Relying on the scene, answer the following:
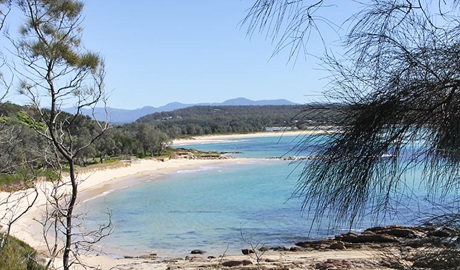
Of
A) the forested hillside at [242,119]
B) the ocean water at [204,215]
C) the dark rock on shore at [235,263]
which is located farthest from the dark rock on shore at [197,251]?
the forested hillside at [242,119]

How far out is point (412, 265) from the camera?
1.22 metres

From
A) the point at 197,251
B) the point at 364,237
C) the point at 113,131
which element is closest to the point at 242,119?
the point at 113,131

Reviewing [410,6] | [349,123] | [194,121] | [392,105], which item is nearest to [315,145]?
[349,123]

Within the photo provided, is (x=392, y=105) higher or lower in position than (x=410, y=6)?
lower

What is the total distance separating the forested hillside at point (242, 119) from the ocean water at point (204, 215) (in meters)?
3.83

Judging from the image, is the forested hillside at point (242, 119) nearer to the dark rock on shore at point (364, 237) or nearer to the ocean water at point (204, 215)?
the ocean water at point (204, 215)

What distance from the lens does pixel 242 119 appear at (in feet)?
317

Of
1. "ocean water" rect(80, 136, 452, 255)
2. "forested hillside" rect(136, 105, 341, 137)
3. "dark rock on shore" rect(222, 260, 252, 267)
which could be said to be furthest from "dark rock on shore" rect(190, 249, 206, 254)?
"forested hillside" rect(136, 105, 341, 137)

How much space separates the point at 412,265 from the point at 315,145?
45 centimetres

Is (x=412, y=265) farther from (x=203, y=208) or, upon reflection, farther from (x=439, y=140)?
(x=203, y=208)

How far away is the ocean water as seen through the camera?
14.2m

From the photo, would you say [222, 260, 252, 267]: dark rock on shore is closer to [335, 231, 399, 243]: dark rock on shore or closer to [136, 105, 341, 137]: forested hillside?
[335, 231, 399, 243]: dark rock on shore

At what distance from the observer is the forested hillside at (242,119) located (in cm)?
144

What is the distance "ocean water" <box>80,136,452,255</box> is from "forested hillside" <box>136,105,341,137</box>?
383 cm
